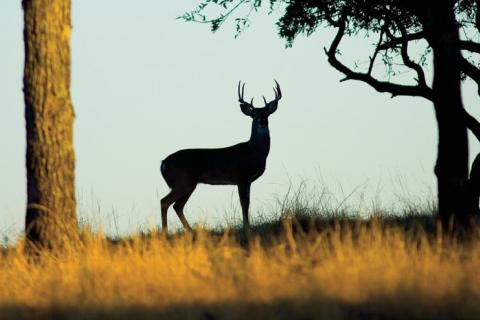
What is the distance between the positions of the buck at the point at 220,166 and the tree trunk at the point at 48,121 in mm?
7620

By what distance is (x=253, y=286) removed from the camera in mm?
8258

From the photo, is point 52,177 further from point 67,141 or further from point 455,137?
point 455,137

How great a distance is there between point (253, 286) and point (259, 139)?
12.8 meters

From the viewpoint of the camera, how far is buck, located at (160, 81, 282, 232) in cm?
1966

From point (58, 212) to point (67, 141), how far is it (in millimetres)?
843

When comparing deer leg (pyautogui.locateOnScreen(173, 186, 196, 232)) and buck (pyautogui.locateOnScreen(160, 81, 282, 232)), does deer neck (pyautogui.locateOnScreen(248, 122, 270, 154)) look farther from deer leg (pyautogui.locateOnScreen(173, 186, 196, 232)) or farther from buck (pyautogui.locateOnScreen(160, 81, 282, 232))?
deer leg (pyautogui.locateOnScreen(173, 186, 196, 232))

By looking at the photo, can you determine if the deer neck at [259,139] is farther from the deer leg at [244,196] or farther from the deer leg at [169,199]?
the deer leg at [169,199]

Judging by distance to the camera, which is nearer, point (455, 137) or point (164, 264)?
point (164, 264)

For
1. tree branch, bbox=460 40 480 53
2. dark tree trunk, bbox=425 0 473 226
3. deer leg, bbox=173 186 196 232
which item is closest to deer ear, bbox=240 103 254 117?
deer leg, bbox=173 186 196 232

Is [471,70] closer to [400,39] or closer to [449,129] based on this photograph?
[400,39]

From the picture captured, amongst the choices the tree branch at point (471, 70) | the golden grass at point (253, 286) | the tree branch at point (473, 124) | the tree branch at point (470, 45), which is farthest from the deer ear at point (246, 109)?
the golden grass at point (253, 286)

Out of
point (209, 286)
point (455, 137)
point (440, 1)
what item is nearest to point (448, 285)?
point (209, 286)

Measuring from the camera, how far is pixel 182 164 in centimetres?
2002

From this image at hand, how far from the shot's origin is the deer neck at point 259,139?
21.0 meters
